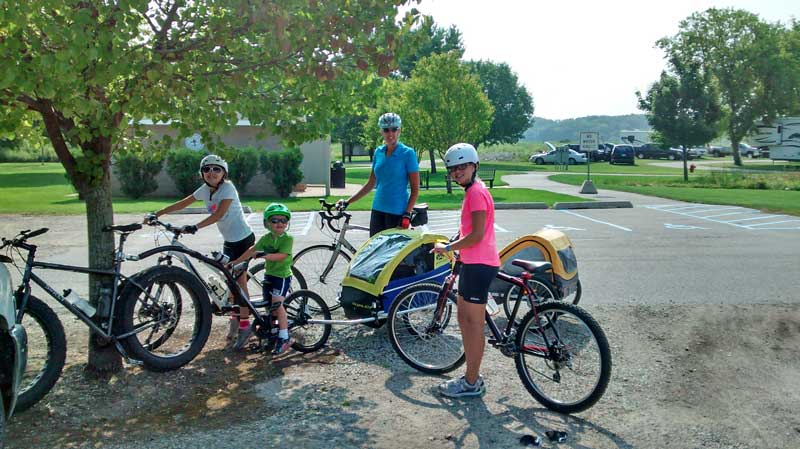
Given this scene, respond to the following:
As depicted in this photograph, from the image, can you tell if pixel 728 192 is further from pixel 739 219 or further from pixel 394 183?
pixel 394 183

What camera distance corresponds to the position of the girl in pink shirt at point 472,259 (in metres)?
4.79

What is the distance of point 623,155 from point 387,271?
53023 mm

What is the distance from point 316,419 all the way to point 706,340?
3757 millimetres

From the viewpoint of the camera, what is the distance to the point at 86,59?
421cm

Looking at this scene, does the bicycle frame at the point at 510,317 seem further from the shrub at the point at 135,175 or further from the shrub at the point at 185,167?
the shrub at the point at 135,175

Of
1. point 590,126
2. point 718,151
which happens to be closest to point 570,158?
point 718,151

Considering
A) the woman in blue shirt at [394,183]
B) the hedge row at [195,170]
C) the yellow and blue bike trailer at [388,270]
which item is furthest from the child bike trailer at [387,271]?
the hedge row at [195,170]

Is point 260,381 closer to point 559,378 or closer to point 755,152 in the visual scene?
point 559,378

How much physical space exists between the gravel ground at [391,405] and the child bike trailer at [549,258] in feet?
2.66

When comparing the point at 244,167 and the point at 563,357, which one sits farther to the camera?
the point at 244,167

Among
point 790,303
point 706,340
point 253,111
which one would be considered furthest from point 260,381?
point 790,303

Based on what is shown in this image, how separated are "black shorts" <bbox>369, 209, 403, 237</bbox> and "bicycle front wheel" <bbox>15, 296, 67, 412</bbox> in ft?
10.4

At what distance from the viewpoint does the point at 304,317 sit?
6.08 metres

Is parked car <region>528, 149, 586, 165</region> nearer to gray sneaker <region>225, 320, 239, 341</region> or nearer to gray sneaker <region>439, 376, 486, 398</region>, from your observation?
gray sneaker <region>225, 320, 239, 341</region>
